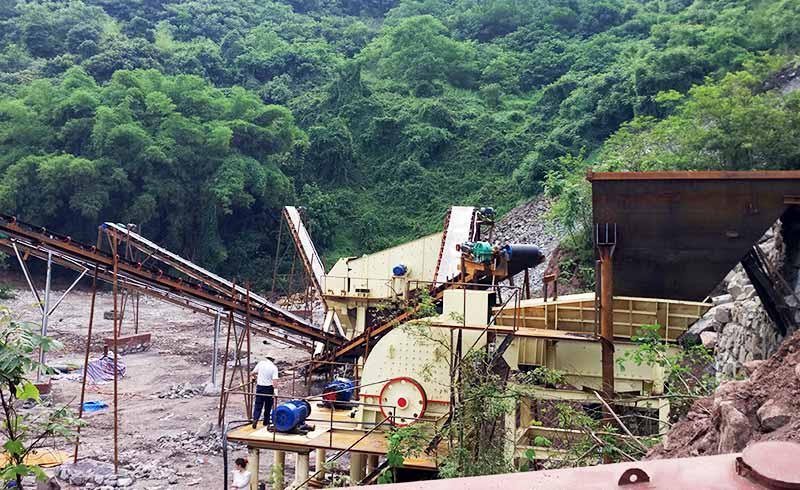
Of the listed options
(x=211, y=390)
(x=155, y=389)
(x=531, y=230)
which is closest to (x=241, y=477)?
(x=211, y=390)

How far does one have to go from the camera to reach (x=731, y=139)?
16938 mm

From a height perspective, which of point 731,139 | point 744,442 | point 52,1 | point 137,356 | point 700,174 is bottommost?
point 137,356

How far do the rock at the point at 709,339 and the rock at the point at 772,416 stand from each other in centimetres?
891

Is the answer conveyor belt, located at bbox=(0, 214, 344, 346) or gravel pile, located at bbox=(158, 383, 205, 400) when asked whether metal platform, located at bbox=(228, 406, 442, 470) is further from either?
gravel pile, located at bbox=(158, 383, 205, 400)

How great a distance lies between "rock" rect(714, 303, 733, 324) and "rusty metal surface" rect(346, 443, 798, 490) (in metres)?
9.97

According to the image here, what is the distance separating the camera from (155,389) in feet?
63.7

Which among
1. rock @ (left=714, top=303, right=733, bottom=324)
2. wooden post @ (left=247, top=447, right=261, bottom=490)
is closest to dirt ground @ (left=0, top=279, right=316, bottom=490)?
wooden post @ (left=247, top=447, right=261, bottom=490)

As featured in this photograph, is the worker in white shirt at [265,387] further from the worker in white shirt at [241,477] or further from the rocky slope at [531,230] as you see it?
the rocky slope at [531,230]

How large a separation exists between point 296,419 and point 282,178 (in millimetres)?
29328

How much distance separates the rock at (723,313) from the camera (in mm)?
11039

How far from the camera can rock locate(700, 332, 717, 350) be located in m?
11.8

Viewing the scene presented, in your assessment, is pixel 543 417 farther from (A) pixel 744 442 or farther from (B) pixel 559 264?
(B) pixel 559 264

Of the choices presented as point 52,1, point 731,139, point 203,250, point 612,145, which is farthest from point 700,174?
point 52,1

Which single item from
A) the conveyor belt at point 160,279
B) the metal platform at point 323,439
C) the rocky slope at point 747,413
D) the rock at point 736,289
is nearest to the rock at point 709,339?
the rock at point 736,289
